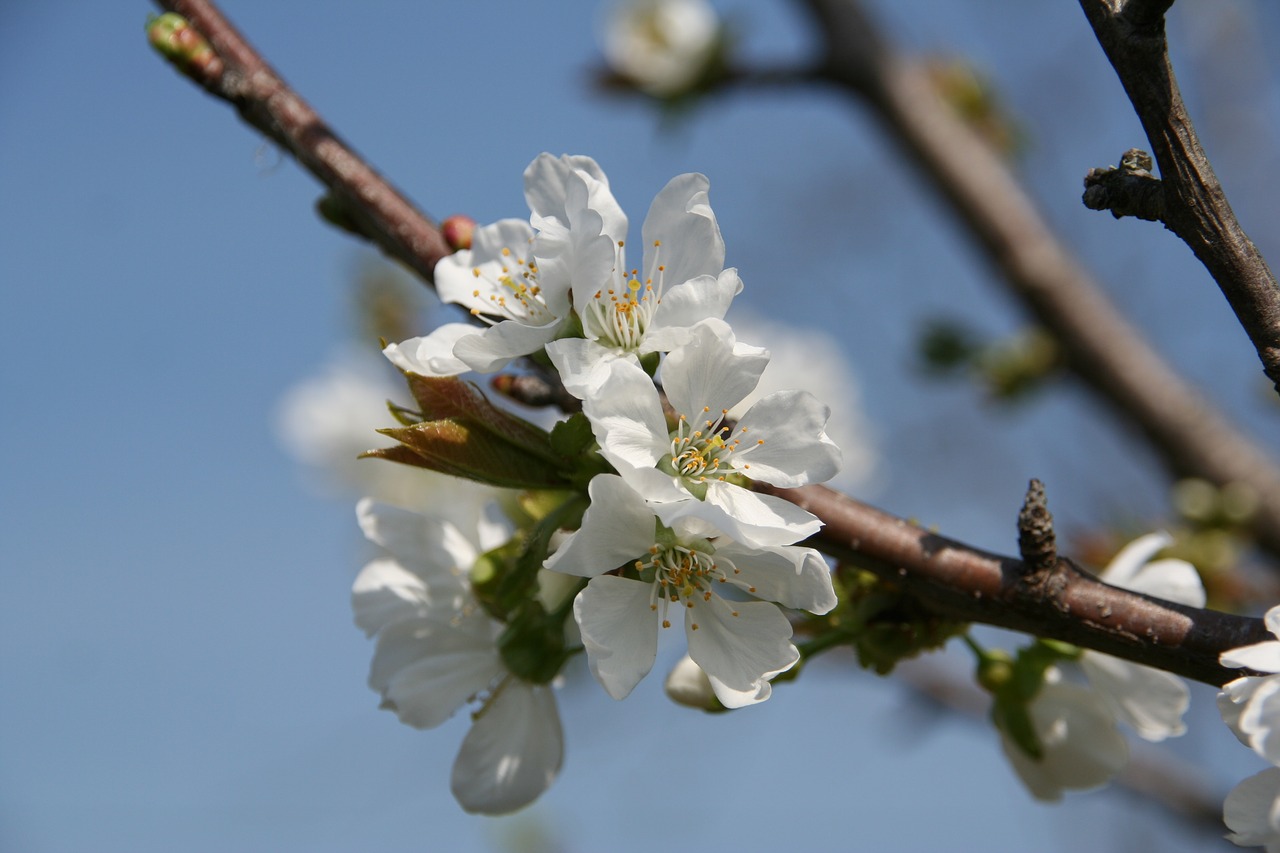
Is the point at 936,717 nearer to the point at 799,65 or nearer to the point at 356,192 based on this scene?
the point at 799,65

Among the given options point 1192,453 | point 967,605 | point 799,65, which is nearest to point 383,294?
point 799,65

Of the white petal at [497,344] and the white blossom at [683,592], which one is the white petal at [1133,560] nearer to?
the white blossom at [683,592]

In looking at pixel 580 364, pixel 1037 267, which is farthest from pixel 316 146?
pixel 1037 267

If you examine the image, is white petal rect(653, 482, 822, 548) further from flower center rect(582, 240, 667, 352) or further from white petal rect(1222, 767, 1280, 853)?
white petal rect(1222, 767, 1280, 853)

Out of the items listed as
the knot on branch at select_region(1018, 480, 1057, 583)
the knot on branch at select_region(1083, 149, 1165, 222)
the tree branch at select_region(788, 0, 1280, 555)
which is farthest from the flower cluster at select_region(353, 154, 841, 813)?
the tree branch at select_region(788, 0, 1280, 555)

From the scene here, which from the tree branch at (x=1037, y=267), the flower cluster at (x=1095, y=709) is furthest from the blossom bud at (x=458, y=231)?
the tree branch at (x=1037, y=267)

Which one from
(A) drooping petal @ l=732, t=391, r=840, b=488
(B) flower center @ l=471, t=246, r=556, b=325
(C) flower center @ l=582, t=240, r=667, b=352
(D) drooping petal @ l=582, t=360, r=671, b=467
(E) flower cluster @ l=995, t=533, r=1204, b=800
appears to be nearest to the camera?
(D) drooping petal @ l=582, t=360, r=671, b=467
